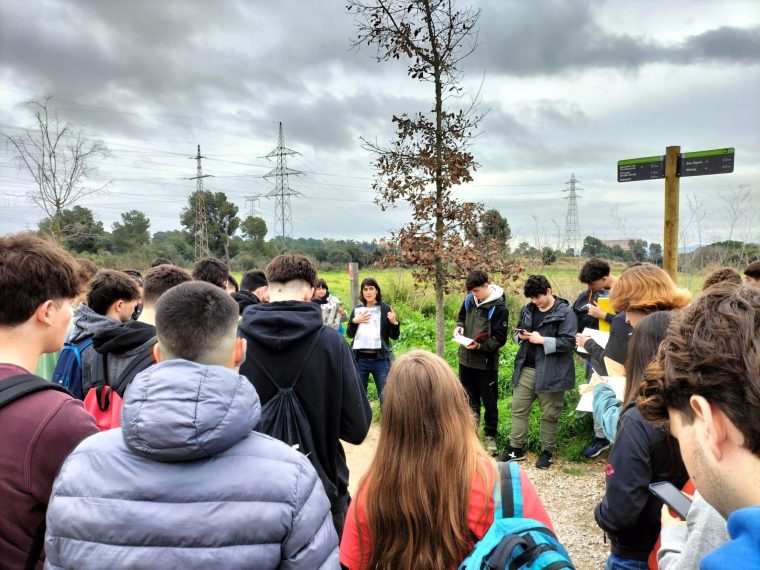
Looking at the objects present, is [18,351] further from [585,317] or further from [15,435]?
[585,317]

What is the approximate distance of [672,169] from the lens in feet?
17.0

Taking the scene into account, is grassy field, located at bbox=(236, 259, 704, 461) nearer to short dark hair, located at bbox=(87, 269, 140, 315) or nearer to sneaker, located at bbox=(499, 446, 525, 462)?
sneaker, located at bbox=(499, 446, 525, 462)

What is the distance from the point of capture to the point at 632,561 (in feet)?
7.18

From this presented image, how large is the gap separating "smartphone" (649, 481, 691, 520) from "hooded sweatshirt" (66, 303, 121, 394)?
112 inches

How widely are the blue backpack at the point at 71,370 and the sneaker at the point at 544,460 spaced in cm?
440

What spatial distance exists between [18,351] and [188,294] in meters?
0.67

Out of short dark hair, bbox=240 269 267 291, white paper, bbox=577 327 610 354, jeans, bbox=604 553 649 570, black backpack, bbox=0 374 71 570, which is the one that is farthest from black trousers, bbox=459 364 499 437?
black backpack, bbox=0 374 71 570

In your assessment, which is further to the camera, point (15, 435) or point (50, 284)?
point (50, 284)

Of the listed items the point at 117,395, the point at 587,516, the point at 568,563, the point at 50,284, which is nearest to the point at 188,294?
the point at 50,284

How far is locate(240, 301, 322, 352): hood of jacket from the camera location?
2.58m

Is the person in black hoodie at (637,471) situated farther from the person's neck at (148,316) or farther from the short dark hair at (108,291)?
the short dark hair at (108,291)

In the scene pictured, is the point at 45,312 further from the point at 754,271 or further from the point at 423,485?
the point at 754,271

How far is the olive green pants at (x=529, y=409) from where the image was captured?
512 cm

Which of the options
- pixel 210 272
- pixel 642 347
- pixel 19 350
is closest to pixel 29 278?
pixel 19 350
